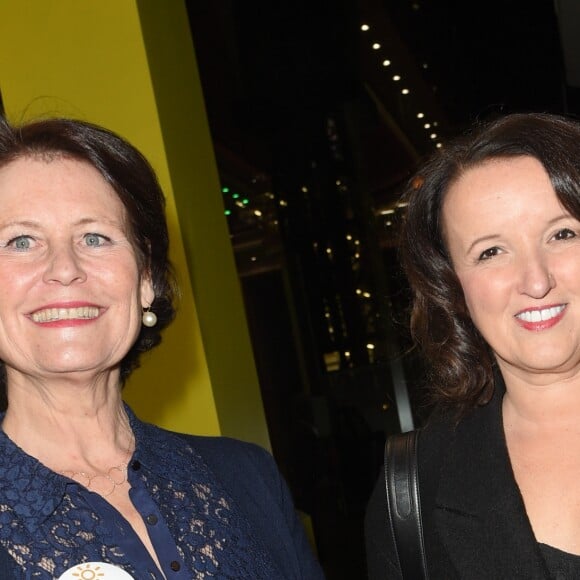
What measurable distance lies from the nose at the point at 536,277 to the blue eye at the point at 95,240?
0.92 metres

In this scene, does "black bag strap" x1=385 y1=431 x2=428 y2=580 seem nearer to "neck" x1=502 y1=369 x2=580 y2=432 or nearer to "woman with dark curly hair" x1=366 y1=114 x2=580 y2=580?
"woman with dark curly hair" x1=366 y1=114 x2=580 y2=580

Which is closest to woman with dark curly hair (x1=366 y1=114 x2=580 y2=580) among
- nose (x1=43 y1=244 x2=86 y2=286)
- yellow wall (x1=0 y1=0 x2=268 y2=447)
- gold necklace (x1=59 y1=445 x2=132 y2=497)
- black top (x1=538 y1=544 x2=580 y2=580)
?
black top (x1=538 y1=544 x2=580 y2=580)

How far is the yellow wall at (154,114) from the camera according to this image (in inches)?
142

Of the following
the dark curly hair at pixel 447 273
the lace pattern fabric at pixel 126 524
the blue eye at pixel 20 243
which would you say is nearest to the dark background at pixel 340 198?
the dark curly hair at pixel 447 273

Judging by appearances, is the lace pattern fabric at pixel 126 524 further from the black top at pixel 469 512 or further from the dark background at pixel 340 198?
the dark background at pixel 340 198

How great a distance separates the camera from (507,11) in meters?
6.45

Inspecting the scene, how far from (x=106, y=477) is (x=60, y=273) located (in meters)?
0.45

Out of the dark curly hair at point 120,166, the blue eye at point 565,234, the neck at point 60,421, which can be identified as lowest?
the neck at point 60,421

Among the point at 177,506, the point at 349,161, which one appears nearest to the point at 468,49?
the point at 349,161

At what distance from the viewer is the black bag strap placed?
2.12 m

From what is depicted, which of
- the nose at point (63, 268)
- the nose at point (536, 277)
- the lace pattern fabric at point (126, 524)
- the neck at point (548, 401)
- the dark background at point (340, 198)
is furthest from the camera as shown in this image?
the dark background at point (340, 198)

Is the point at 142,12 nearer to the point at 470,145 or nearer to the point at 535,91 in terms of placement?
the point at 470,145

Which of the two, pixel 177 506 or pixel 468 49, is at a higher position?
pixel 468 49

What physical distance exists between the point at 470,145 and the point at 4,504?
4.44 ft
